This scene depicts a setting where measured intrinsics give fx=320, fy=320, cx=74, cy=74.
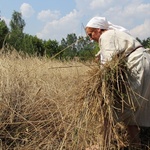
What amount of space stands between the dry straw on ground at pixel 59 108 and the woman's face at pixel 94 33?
0.30 metres

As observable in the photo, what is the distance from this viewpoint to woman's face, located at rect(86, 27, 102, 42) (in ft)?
10.3

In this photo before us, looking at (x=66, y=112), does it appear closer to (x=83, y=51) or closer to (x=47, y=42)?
(x=83, y=51)

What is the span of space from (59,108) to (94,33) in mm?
988

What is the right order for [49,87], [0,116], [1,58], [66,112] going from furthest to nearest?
[1,58]
[49,87]
[0,116]
[66,112]

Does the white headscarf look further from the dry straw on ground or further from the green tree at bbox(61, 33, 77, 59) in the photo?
the dry straw on ground

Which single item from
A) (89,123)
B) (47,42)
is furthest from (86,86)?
(47,42)

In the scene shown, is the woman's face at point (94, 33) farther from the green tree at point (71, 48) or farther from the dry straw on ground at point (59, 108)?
the dry straw on ground at point (59, 108)

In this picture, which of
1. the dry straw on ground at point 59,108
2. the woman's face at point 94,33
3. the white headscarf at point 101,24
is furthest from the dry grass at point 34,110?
the white headscarf at point 101,24

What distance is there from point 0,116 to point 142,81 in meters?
1.71

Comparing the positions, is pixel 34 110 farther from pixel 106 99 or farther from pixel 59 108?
pixel 106 99

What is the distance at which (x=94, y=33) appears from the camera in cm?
315

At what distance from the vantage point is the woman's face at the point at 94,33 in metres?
3.13

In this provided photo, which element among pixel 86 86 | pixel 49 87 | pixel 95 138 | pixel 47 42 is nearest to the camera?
pixel 86 86

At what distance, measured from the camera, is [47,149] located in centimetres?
330
